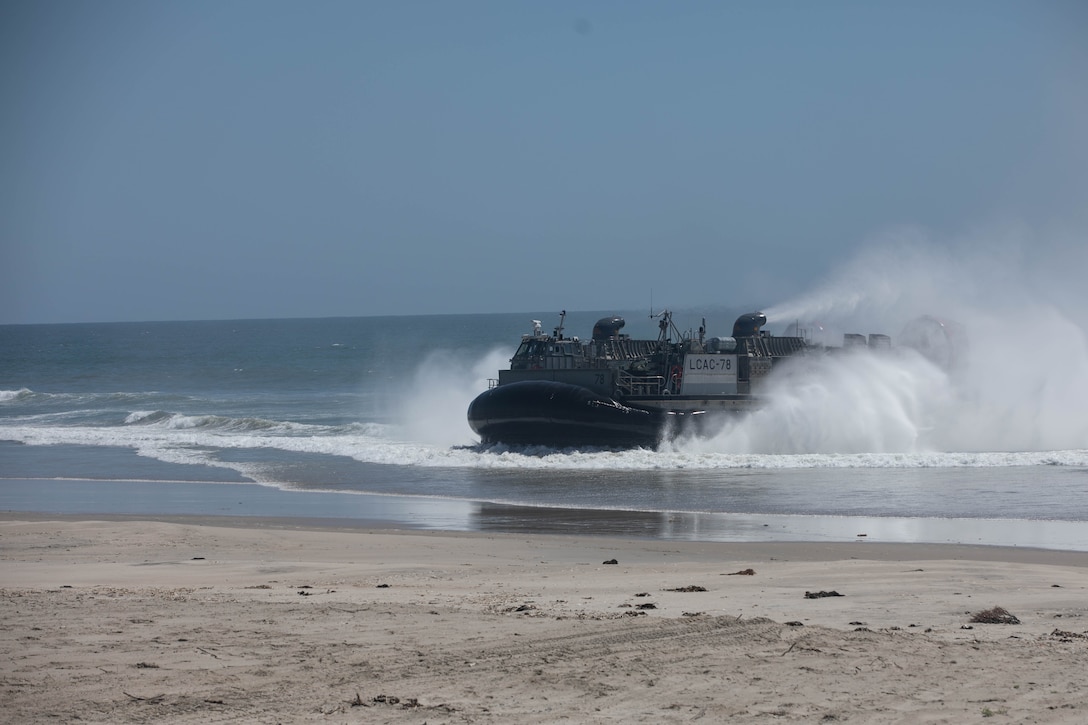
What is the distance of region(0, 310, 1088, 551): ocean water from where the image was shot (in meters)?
13.9

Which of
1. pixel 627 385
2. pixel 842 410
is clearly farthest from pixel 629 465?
pixel 842 410

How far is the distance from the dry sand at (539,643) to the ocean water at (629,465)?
4.22m

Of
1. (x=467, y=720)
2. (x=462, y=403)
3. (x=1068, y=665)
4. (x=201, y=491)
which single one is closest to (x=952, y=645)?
(x=1068, y=665)

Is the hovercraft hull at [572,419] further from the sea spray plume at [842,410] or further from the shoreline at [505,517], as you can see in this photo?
the shoreline at [505,517]

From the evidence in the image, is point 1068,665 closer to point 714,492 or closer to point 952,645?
point 952,645

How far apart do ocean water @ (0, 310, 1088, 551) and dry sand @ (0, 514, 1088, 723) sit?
13.9 feet

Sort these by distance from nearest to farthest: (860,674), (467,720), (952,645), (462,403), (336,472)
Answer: (467,720)
(860,674)
(952,645)
(336,472)
(462,403)

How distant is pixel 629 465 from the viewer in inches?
796

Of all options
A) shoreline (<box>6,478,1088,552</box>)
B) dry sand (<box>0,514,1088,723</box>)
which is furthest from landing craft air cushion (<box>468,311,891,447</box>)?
dry sand (<box>0,514,1088,723</box>)

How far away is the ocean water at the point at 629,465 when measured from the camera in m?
13.9

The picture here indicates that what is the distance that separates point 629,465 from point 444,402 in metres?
10.3

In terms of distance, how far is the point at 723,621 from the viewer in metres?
6.37

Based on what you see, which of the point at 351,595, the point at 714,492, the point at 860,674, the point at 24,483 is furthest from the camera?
the point at 24,483

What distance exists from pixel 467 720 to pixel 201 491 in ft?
44.3
